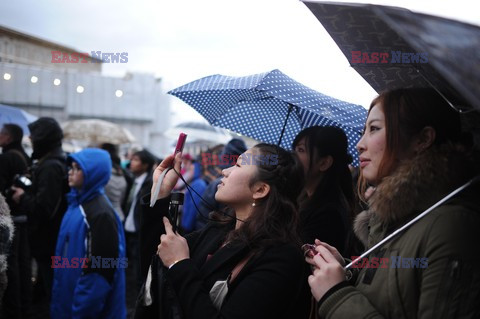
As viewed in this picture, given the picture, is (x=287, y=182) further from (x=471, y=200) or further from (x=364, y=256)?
(x=471, y=200)

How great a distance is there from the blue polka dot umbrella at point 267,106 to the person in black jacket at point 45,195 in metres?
2.18

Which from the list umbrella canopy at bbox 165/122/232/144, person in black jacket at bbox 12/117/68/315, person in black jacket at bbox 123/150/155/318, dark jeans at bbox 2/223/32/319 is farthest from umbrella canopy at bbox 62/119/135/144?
dark jeans at bbox 2/223/32/319

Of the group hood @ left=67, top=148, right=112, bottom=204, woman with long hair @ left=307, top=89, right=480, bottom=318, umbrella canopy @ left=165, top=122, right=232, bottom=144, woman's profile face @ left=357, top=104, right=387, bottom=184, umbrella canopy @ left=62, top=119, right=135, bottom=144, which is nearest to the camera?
woman with long hair @ left=307, top=89, right=480, bottom=318

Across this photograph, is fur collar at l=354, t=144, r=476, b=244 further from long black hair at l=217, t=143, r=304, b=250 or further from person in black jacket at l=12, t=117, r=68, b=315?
person in black jacket at l=12, t=117, r=68, b=315

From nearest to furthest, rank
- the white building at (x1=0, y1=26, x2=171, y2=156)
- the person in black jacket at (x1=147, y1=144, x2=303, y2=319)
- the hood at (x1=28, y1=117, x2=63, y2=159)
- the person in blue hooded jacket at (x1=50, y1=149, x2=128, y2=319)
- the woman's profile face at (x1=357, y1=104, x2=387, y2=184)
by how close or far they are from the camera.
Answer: the woman's profile face at (x1=357, y1=104, x2=387, y2=184), the person in black jacket at (x1=147, y1=144, x2=303, y2=319), the person in blue hooded jacket at (x1=50, y1=149, x2=128, y2=319), the hood at (x1=28, y1=117, x2=63, y2=159), the white building at (x1=0, y1=26, x2=171, y2=156)

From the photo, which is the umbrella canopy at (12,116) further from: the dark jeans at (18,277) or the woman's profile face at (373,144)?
the woman's profile face at (373,144)

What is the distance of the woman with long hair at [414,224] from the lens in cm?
155

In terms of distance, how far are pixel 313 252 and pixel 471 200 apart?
0.69 metres

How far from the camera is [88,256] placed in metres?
4.09

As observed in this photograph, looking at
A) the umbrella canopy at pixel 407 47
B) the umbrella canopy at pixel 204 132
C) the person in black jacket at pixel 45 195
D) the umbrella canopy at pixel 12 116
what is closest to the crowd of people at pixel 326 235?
the umbrella canopy at pixel 407 47

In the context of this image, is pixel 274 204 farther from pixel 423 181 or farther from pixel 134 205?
pixel 134 205

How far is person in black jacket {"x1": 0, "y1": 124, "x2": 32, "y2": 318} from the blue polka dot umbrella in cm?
260

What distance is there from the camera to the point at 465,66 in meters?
1.24

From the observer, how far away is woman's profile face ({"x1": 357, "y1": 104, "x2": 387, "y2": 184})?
6.57 feet
